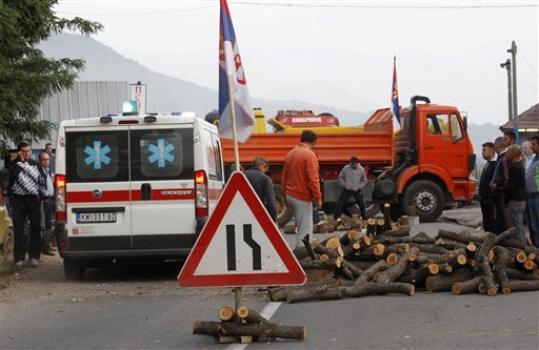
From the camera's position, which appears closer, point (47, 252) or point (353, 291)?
point (353, 291)

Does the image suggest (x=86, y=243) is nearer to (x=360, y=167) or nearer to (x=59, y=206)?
(x=59, y=206)

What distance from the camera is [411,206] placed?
23234mm

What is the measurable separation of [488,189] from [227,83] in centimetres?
694

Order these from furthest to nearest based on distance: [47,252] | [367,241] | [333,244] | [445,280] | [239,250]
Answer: [47,252] < [367,241] < [333,244] < [445,280] < [239,250]

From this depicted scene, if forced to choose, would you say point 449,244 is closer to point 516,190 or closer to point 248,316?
point 516,190

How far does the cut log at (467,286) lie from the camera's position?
1025cm

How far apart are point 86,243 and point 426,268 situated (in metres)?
4.45

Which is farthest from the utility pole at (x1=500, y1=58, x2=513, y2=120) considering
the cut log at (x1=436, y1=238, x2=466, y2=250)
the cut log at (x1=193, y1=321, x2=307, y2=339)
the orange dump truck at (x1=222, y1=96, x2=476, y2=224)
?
the cut log at (x1=193, y1=321, x2=307, y2=339)

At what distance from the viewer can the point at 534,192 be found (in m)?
14.2

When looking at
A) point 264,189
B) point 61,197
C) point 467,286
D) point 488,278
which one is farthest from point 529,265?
point 61,197

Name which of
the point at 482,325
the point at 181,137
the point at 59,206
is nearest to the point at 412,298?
the point at 482,325

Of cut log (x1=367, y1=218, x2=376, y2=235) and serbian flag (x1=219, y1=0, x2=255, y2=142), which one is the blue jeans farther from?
serbian flag (x1=219, y1=0, x2=255, y2=142)

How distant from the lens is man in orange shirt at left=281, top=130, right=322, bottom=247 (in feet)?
41.9

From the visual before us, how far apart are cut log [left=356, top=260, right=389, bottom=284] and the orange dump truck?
Result: 1227 cm
